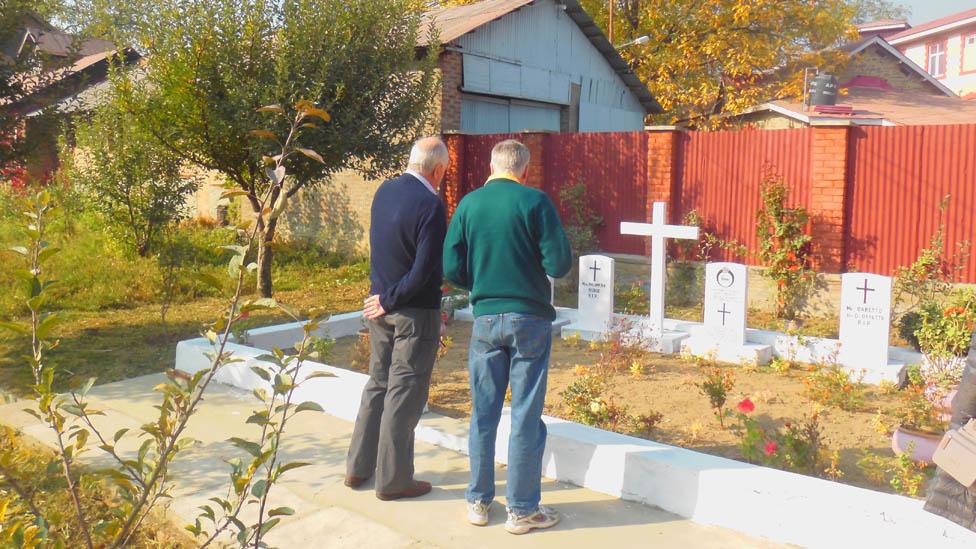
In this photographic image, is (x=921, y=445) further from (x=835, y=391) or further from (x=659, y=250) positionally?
(x=659, y=250)

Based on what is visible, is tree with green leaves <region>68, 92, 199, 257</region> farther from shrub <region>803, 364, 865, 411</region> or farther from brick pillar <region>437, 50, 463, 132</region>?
shrub <region>803, 364, 865, 411</region>

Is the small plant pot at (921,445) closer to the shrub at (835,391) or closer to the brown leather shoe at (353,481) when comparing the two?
the shrub at (835,391)

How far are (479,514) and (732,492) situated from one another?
1225mm

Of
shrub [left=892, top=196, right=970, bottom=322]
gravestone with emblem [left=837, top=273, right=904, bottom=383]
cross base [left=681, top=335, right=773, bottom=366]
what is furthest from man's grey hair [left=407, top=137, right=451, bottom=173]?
shrub [left=892, top=196, right=970, bottom=322]

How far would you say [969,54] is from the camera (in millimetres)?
41469

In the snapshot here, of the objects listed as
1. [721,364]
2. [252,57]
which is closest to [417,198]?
[721,364]

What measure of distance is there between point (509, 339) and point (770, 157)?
8.26 metres

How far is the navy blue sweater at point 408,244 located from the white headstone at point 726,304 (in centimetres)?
413

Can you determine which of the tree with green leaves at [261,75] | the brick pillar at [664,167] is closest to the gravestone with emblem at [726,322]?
the brick pillar at [664,167]

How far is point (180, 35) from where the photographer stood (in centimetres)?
972

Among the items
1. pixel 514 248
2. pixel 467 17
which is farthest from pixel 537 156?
pixel 514 248

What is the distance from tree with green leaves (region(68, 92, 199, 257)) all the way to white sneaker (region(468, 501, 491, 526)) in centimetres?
953

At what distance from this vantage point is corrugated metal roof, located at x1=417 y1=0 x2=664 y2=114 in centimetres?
1526

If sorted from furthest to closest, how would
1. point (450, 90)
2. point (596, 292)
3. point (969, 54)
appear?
point (969, 54), point (450, 90), point (596, 292)
